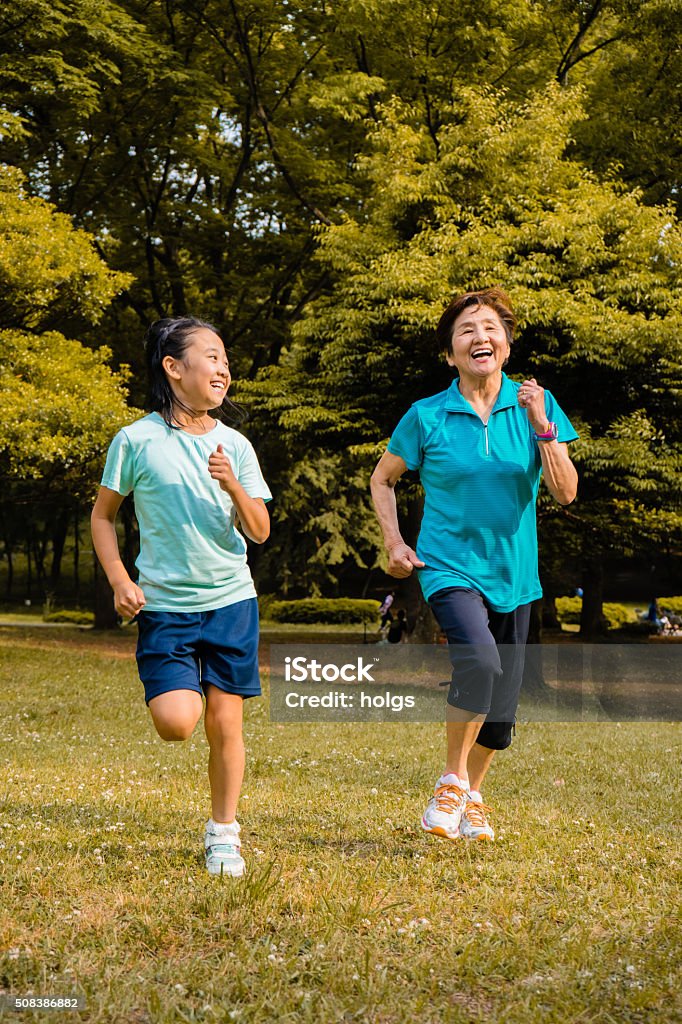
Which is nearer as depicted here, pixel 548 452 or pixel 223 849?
pixel 223 849

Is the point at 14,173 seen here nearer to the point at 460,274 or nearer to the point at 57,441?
the point at 57,441

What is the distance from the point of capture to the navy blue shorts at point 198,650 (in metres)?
4.09

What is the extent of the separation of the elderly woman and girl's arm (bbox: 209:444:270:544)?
0.64 meters

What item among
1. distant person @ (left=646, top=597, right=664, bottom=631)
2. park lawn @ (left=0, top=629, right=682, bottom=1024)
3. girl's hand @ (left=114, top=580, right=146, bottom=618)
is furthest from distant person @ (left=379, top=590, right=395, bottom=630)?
girl's hand @ (left=114, top=580, right=146, bottom=618)

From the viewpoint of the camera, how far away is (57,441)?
13.3 meters

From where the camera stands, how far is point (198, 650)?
419 cm

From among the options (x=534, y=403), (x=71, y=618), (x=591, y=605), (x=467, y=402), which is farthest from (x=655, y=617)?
(x=534, y=403)

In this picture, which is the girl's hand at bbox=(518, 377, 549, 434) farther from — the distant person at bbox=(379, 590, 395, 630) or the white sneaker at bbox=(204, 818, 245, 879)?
the distant person at bbox=(379, 590, 395, 630)

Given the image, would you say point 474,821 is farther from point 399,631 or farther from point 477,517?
point 399,631

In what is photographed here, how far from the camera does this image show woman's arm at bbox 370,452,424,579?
435cm

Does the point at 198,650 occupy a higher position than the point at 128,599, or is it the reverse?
the point at 128,599

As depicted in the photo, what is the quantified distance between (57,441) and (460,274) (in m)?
5.83

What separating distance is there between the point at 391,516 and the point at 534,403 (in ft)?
2.69

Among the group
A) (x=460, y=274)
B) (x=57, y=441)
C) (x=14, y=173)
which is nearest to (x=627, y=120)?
(x=460, y=274)
